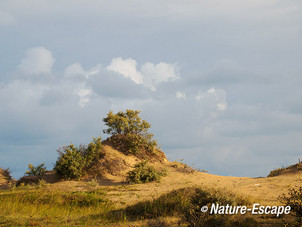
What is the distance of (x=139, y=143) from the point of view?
2916 cm

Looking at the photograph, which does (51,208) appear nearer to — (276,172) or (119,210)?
(119,210)

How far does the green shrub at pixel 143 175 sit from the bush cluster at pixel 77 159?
12.8 ft

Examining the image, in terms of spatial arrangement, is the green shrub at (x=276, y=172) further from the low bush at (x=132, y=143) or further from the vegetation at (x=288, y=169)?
the low bush at (x=132, y=143)

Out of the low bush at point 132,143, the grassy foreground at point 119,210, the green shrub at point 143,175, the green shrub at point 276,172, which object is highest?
the low bush at point 132,143

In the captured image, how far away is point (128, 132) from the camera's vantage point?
30062 mm

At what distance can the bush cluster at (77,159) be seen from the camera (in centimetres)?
2473

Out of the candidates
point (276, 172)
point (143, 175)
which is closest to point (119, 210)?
point (143, 175)

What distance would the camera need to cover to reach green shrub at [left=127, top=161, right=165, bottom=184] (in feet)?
76.8

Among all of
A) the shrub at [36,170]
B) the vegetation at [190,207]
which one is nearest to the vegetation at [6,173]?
the shrub at [36,170]

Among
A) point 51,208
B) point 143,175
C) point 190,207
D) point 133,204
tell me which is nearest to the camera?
point 190,207

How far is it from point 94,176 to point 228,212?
1495 cm

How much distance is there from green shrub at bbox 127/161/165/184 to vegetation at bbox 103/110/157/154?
439 centimetres

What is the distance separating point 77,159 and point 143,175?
217 inches

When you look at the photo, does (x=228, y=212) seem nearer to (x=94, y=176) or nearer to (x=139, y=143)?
(x=94, y=176)
